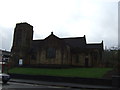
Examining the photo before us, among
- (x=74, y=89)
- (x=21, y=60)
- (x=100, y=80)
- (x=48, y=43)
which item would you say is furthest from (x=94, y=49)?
(x=74, y=89)

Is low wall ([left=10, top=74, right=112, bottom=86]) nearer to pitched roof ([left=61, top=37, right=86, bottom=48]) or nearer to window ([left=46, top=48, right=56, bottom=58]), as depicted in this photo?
window ([left=46, top=48, right=56, bottom=58])

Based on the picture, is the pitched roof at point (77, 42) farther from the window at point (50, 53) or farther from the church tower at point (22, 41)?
the church tower at point (22, 41)

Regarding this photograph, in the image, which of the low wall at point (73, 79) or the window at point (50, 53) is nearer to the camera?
the low wall at point (73, 79)

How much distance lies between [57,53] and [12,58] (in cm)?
1621

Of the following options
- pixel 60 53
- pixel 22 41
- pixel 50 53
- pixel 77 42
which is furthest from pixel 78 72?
pixel 22 41

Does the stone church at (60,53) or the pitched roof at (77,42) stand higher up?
the pitched roof at (77,42)

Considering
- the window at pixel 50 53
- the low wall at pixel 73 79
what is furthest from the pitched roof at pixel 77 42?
the low wall at pixel 73 79

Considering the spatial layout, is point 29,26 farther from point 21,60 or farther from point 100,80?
point 100,80

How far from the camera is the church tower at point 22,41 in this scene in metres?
58.8

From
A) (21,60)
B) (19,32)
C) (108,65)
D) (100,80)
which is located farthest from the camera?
(19,32)

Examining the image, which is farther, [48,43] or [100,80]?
[48,43]

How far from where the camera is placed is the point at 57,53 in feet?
167

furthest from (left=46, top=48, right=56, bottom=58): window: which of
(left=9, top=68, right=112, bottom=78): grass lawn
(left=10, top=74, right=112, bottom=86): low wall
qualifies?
(left=10, top=74, right=112, bottom=86): low wall

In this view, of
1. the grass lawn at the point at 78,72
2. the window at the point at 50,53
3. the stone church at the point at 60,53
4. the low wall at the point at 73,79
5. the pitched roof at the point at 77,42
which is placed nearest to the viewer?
the low wall at the point at 73,79
